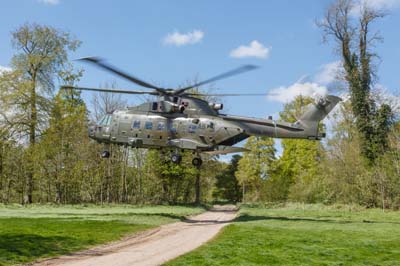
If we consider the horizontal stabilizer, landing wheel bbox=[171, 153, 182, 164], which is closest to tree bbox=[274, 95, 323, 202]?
the horizontal stabilizer

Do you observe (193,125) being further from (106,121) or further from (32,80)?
(32,80)

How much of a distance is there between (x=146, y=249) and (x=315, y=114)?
37.5ft

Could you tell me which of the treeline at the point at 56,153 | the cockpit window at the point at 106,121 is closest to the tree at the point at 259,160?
the treeline at the point at 56,153

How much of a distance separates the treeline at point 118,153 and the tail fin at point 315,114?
46.9ft

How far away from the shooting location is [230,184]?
70.4 meters

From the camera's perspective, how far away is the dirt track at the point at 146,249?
11422 mm

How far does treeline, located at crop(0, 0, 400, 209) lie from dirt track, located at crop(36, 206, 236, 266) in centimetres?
2034

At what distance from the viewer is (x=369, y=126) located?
36688mm

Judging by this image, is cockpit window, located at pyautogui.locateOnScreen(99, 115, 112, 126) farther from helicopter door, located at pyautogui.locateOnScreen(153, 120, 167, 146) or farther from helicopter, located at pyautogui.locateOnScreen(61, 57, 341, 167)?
helicopter door, located at pyautogui.locateOnScreen(153, 120, 167, 146)

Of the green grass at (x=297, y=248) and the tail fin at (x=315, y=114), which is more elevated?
the tail fin at (x=315, y=114)

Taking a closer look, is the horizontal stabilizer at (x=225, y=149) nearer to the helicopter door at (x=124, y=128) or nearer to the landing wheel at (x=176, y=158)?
the landing wheel at (x=176, y=158)

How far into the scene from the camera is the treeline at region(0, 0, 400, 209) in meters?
36.1

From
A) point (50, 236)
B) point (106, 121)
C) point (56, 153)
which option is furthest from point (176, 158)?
point (56, 153)

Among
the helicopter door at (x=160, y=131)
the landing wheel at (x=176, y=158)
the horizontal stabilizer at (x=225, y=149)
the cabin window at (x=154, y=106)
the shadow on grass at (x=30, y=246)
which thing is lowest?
the shadow on grass at (x=30, y=246)
